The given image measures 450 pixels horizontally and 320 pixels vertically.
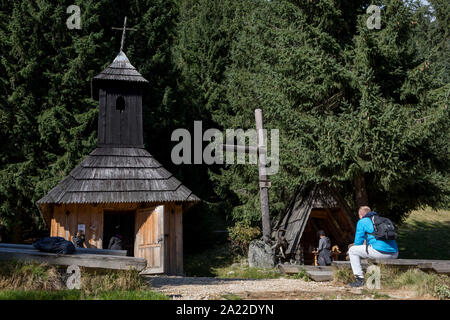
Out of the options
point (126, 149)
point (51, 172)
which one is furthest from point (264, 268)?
point (51, 172)

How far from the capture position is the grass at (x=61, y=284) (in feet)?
17.7

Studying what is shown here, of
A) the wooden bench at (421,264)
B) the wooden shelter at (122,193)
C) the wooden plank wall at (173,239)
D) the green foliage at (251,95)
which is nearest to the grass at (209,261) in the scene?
the green foliage at (251,95)

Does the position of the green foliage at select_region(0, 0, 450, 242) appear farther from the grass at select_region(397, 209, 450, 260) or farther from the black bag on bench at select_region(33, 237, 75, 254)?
the black bag on bench at select_region(33, 237, 75, 254)

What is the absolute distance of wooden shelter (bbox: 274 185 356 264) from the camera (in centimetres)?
1362

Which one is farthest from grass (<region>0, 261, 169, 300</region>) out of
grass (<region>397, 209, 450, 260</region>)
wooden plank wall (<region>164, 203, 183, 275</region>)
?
grass (<region>397, 209, 450, 260</region>)

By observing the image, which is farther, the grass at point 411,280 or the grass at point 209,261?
the grass at point 209,261

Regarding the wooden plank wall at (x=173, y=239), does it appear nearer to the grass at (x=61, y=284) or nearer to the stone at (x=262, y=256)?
the stone at (x=262, y=256)

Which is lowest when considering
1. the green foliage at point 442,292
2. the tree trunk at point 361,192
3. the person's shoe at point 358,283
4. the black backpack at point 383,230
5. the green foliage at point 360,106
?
the person's shoe at point 358,283

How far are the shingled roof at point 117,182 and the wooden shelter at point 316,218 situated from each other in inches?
136

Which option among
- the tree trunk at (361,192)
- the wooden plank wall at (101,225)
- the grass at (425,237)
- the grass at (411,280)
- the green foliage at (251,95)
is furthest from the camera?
the grass at (425,237)

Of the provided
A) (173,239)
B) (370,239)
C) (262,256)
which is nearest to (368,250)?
(370,239)

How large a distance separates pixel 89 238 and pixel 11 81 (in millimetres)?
8303

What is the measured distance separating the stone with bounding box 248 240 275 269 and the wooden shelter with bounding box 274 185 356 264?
1.01m
